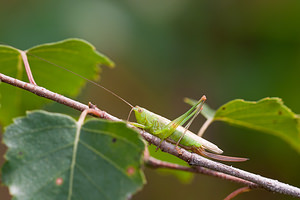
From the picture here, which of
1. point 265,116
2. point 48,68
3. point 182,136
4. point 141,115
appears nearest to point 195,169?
point 182,136

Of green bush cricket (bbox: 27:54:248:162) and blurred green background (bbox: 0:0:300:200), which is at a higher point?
blurred green background (bbox: 0:0:300:200)

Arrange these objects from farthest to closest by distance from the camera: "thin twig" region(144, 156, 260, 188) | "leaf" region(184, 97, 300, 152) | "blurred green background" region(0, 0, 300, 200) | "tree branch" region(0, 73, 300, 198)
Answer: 1. "blurred green background" region(0, 0, 300, 200)
2. "leaf" region(184, 97, 300, 152)
3. "thin twig" region(144, 156, 260, 188)
4. "tree branch" region(0, 73, 300, 198)

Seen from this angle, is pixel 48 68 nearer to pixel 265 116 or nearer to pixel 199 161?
pixel 199 161

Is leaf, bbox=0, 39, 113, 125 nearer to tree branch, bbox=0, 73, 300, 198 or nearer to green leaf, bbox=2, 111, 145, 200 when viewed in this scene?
tree branch, bbox=0, 73, 300, 198

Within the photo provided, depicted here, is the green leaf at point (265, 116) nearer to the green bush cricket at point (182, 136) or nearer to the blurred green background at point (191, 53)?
the green bush cricket at point (182, 136)

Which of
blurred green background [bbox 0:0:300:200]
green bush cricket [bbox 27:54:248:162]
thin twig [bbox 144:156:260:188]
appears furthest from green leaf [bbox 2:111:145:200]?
blurred green background [bbox 0:0:300:200]

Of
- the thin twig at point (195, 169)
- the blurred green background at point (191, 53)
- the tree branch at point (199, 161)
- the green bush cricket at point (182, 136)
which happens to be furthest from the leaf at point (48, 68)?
the blurred green background at point (191, 53)

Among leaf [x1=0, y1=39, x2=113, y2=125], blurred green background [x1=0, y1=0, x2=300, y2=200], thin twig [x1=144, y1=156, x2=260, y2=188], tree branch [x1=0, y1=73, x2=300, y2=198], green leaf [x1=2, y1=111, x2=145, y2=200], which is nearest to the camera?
green leaf [x1=2, y1=111, x2=145, y2=200]

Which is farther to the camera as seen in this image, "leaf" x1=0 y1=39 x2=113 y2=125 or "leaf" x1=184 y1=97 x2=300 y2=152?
"leaf" x1=184 y1=97 x2=300 y2=152
